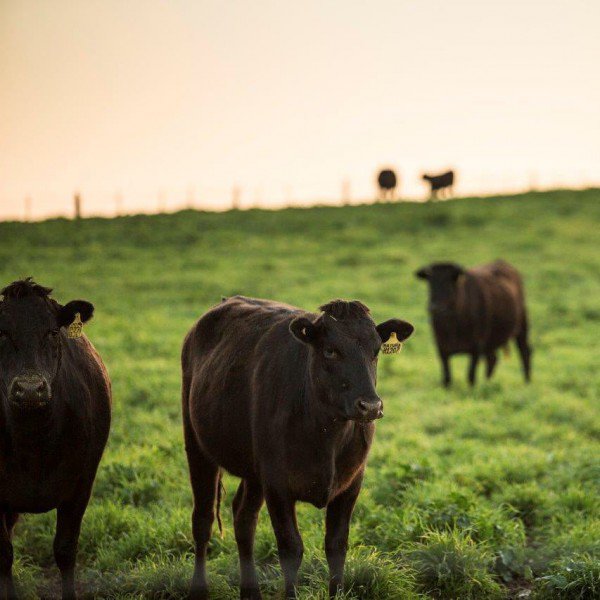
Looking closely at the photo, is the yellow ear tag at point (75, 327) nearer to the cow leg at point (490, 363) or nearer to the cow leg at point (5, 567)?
the cow leg at point (5, 567)

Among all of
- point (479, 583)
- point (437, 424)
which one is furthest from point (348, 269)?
point (479, 583)

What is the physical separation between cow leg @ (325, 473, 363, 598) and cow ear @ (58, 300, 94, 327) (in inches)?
79.5

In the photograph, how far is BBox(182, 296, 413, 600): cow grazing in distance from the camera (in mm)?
5062

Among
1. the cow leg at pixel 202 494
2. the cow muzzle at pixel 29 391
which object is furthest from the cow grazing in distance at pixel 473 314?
the cow muzzle at pixel 29 391

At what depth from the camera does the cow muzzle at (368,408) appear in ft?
15.5

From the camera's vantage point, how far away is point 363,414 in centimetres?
475

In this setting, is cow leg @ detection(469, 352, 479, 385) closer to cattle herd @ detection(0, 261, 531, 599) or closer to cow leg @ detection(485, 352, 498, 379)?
cow leg @ detection(485, 352, 498, 379)

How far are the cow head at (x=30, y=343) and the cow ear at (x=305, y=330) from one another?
54.4 inches

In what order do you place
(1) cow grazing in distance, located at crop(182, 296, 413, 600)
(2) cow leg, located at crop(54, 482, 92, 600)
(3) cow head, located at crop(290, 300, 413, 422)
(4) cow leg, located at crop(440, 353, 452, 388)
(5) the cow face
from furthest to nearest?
(5) the cow face → (4) cow leg, located at crop(440, 353, 452, 388) → (2) cow leg, located at crop(54, 482, 92, 600) → (1) cow grazing in distance, located at crop(182, 296, 413, 600) → (3) cow head, located at crop(290, 300, 413, 422)

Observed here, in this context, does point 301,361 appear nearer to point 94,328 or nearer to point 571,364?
point 571,364

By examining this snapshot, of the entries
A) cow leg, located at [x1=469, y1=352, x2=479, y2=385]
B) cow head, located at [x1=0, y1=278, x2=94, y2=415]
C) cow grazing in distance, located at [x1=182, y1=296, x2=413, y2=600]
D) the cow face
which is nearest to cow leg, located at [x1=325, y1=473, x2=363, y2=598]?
cow grazing in distance, located at [x1=182, y1=296, x2=413, y2=600]

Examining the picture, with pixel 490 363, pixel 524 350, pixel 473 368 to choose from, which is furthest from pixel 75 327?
pixel 524 350

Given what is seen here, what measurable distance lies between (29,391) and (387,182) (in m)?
42.8

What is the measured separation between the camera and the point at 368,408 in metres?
4.73
